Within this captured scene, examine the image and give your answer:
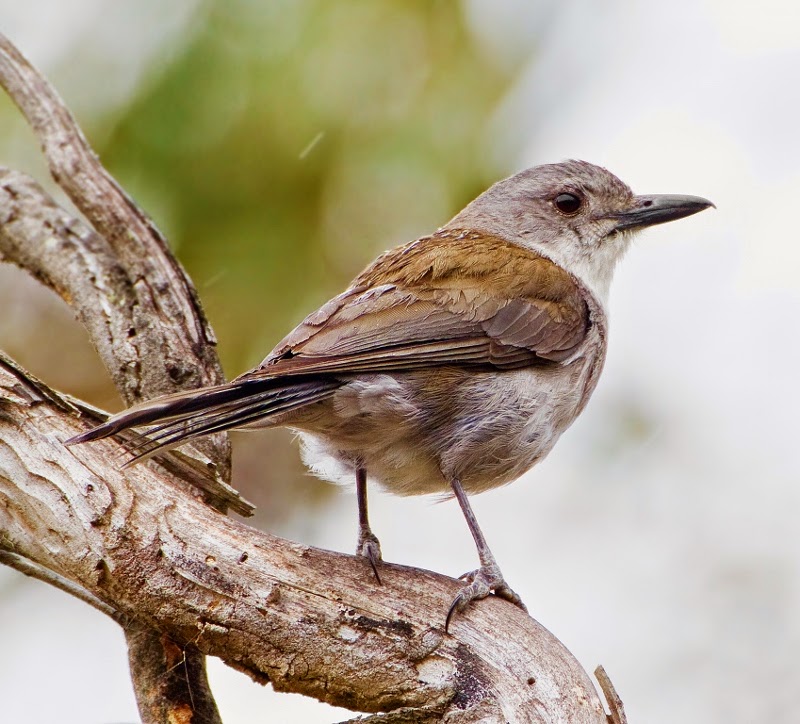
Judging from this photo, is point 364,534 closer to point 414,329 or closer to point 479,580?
point 479,580

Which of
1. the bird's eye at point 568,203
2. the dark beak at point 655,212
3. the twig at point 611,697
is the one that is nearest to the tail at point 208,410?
the twig at point 611,697

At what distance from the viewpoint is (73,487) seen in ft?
9.50

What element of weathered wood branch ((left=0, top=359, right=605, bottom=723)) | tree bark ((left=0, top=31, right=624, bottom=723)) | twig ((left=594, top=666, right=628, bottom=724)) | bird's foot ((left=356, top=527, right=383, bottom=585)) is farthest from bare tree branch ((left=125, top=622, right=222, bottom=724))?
twig ((left=594, top=666, right=628, bottom=724))

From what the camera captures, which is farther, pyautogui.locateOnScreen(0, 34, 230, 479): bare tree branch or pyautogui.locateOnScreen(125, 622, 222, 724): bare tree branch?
pyautogui.locateOnScreen(0, 34, 230, 479): bare tree branch

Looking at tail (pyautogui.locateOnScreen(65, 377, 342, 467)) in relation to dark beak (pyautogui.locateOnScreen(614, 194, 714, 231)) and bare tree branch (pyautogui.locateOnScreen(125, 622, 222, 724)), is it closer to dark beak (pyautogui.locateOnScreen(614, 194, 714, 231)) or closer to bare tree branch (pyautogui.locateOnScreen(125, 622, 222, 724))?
bare tree branch (pyautogui.locateOnScreen(125, 622, 222, 724))

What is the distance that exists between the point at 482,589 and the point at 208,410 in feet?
3.21

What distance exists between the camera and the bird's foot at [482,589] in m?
2.90

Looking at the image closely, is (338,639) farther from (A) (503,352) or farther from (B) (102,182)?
(B) (102,182)

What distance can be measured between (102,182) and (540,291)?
6.08ft

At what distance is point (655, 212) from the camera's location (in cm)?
448

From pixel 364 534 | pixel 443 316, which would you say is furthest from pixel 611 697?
pixel 443 316

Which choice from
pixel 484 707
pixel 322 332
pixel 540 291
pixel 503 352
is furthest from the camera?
pixel 540 291

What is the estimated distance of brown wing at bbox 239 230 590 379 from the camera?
3305 millimetres

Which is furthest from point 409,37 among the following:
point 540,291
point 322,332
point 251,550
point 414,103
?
point 251,550
